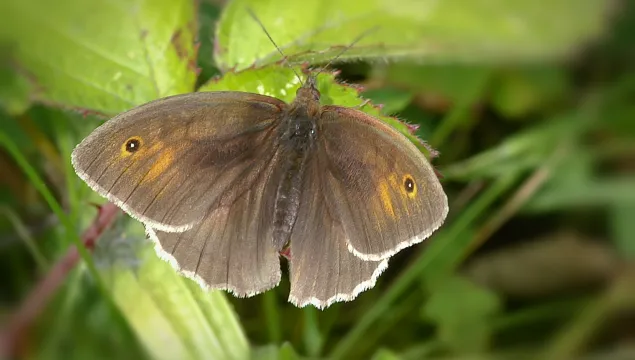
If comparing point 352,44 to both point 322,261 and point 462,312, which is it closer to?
point 322,261

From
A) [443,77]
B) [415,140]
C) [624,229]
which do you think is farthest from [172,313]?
[624,229]

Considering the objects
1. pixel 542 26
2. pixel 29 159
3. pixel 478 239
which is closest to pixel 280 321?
pixel 478 239

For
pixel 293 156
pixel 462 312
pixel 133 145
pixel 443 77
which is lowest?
pixel 462 312

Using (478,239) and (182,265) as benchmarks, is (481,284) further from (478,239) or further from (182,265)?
(182,265)

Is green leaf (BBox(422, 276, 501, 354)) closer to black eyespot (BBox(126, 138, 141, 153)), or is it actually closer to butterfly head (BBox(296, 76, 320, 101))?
butterfly head (BBox(296, 76, 320, 101))

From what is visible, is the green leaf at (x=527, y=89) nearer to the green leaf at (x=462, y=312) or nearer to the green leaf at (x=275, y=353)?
the green leaf at (x=462, y=312)

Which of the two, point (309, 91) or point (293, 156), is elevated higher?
point (309, 91)

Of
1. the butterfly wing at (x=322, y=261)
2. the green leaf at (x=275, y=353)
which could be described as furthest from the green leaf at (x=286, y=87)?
the green leaf at (x=275, y=353)
